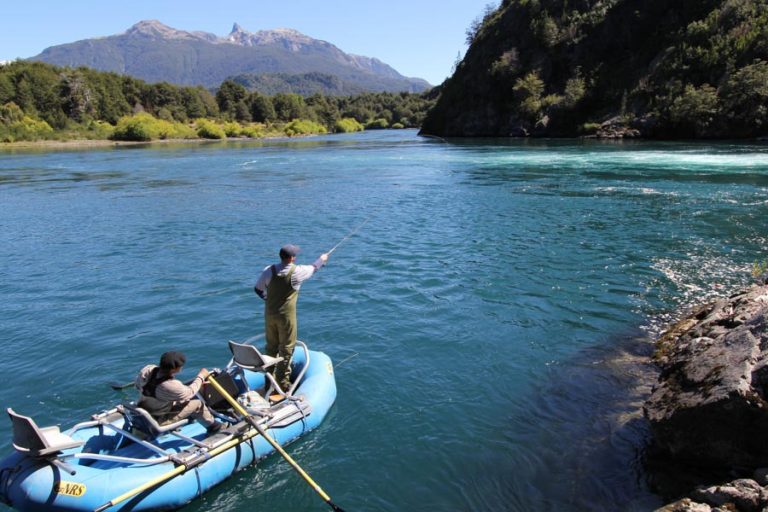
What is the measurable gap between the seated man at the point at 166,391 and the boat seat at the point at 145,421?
→ 3.7 inches

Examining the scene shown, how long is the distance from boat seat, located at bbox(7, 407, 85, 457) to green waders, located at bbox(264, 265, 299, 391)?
10.9 ft

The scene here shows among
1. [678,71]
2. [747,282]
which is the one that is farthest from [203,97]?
[747,282]

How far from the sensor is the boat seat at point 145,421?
6922 mm

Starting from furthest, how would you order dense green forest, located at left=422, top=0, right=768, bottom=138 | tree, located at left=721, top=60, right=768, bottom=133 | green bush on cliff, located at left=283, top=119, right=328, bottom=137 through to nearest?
green bush on cliff, located at left=283, top=119, right=328, bottom=137 < dense green forest, located at left=422, top=0, right=768, bottom=138 < tree, located at left=721, top=60, right=768, bottom=133

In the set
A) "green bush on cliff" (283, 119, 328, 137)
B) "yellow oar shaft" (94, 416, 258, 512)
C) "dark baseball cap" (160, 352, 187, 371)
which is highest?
"green bush on cliff" (283, 119, 328, 137)

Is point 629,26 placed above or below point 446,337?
above

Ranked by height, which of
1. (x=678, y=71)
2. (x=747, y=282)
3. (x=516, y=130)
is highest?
(x=678, y=71)

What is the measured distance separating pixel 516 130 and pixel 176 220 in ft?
231

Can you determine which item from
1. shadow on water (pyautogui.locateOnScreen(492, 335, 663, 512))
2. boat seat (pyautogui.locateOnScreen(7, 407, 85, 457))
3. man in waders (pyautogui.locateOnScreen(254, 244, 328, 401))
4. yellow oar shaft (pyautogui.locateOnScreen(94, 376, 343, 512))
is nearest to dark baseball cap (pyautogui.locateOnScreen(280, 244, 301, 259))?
man in waders (pyautogui.locateOnScreen(254, 244, 328, 401))

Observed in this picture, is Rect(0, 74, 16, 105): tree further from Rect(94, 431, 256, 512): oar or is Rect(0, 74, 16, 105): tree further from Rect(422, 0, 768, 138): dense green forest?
Rect(94, 431, 256, 512): oar

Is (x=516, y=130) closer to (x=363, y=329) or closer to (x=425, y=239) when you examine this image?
(x=425, y=239)

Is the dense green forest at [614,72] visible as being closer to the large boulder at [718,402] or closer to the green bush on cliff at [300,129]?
the green bush on cliff at [300,129]

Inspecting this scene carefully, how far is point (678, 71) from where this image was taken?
220 ft

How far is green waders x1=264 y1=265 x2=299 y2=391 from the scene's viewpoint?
8664 mm
